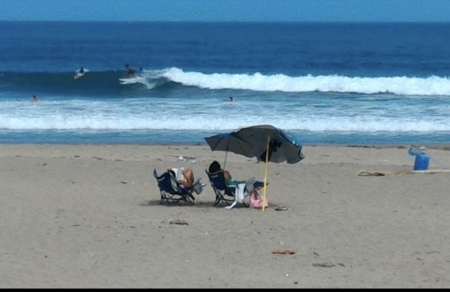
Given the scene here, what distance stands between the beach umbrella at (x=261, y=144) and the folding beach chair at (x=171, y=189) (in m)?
0.72

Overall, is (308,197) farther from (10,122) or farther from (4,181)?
(10,122)

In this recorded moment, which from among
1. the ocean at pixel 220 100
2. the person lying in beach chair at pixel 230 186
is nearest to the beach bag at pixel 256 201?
the person lying in beach chair at pixel 230 186

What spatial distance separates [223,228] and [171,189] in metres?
1.70

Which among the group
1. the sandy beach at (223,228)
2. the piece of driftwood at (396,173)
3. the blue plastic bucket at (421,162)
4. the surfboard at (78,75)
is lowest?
the sandy beach at (223,228)

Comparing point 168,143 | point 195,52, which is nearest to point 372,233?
point 168,143

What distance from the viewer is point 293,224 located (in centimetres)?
1130

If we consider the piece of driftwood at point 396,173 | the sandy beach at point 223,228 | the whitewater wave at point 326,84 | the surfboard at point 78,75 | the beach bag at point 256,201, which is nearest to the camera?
the sandy beach at point 223,228

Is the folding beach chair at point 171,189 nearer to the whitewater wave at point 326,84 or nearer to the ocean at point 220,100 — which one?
the ocean at point 220,100

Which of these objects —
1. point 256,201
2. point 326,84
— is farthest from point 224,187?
point 326,84

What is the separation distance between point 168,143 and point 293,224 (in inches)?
371

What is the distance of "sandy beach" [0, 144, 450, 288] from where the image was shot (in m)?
8.74

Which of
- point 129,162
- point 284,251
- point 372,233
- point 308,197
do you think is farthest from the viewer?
point 129,162

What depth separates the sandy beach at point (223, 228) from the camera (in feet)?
28.7

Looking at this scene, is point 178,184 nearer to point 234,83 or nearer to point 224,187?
point 224,187
